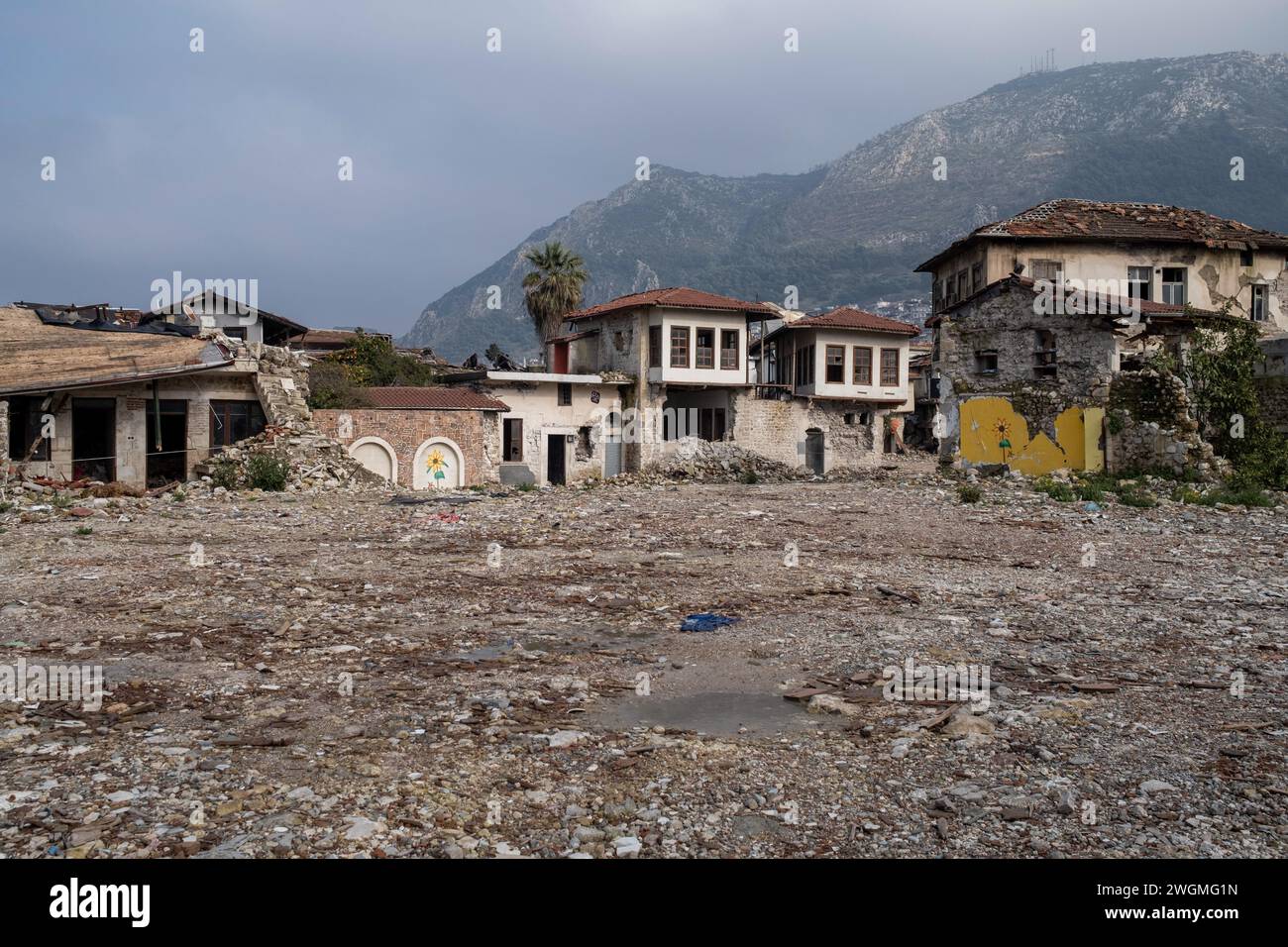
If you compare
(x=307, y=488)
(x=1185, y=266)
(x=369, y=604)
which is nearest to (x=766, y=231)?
(x=1185, y=266)

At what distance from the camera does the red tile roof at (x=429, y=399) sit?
102 ft

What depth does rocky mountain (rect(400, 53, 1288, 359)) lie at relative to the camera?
147 meters

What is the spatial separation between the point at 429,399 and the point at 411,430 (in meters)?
2.67

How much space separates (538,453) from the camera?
35906 millimetres

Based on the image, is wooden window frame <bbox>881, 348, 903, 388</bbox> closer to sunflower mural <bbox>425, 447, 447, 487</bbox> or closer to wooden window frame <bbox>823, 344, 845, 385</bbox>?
wooden window frame <bbox>823, 344, 845, 385</bbox>

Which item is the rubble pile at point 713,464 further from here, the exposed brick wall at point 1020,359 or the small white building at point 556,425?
the exposed brick wall at point 1020,359

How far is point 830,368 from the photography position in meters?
40.0

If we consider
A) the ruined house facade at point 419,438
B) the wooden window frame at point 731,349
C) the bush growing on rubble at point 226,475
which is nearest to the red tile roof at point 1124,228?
the wooden window frame at point 731,349

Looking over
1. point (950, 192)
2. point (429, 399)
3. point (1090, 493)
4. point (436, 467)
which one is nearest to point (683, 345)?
point (429, 399)

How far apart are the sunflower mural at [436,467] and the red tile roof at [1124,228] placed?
21.9 m

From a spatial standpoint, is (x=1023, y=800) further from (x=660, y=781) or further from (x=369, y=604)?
(x=369, y=604)

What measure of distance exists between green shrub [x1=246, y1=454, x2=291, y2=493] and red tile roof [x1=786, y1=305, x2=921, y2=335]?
78.5 ft

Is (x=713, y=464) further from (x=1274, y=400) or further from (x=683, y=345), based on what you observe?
(x=1274, y=400)

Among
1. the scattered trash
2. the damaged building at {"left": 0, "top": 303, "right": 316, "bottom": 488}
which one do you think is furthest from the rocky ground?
the damaged building at {"left": 0, "top": 303, "right": 316, "bottom": 488}
